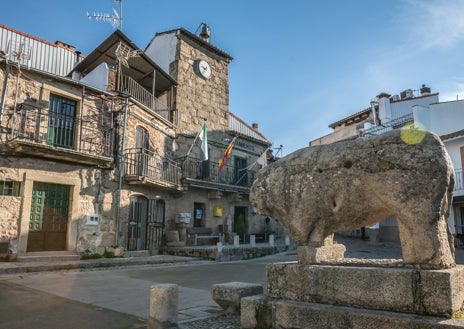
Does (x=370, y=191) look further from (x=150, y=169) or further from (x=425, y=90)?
(x=425, y=90)

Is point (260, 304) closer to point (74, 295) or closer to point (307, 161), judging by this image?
point (307, 161)

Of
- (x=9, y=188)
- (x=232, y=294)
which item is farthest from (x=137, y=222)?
(x=232, y=294)

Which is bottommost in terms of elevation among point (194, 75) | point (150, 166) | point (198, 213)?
point (198, 213)

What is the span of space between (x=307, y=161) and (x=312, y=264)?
3.77 feet

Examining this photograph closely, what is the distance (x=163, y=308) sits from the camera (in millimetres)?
4270

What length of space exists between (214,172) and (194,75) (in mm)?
5779

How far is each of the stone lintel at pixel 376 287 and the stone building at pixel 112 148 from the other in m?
9.91

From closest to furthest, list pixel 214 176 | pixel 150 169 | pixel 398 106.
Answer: pixel 150 169, pixel 214 176, pixel 398 106

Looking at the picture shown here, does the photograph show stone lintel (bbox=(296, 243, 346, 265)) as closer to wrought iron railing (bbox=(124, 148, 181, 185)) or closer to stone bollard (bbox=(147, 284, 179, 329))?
stone bollard (bbox=(147, 284, 179, 329))

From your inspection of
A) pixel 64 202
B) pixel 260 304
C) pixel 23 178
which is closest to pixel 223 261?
pixel 64 202

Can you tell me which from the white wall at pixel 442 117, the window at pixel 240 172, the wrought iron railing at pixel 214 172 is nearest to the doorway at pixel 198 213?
the wrought iron railing at pixel 214 172

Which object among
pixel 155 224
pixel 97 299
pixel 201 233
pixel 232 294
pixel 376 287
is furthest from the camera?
pixel 201 233

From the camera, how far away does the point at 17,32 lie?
15477 mm

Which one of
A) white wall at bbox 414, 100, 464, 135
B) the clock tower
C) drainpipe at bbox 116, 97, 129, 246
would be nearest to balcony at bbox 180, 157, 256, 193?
the clock tower
